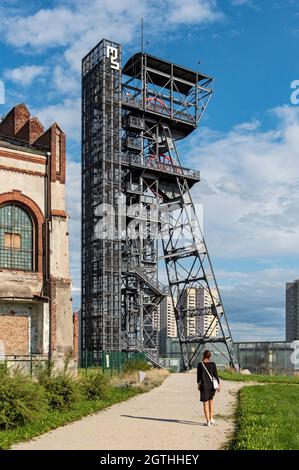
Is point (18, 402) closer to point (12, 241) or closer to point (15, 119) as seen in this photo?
point (12, 241)

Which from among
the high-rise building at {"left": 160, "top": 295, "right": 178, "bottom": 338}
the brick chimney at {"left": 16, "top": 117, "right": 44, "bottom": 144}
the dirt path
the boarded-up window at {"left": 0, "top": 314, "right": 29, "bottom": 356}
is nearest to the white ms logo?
the brick chimney at {"left": 16, "top": 117, "right": 44, "bottom": 144}

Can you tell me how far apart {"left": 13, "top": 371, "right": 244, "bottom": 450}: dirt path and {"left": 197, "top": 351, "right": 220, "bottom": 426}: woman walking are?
371 mm

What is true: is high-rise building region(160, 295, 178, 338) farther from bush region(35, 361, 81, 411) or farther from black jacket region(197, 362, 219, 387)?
black jacket region(197, 362, 219, 387)

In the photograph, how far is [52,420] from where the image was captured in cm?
1403

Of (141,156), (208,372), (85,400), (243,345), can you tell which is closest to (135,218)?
(141,156)

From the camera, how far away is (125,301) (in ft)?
157

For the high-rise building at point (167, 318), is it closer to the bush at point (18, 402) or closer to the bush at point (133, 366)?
the bush at point (133, 366)

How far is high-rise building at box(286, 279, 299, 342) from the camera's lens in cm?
9793

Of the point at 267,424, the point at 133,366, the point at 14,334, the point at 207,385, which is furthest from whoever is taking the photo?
the point at 133,366

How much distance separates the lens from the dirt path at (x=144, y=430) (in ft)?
35.8

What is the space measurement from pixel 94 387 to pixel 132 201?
31272 mm

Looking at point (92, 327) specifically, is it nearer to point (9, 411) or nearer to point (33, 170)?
point (33, 170)

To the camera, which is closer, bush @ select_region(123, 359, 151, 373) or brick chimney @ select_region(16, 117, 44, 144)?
brick chimney @ select_region(16, 117, 44, 144)

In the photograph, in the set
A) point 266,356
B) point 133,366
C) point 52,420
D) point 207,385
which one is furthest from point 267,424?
point 266,356
